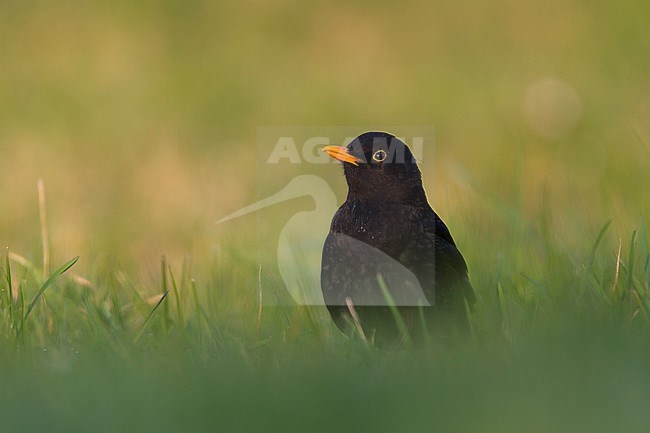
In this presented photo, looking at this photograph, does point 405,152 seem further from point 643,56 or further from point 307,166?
point 643,56

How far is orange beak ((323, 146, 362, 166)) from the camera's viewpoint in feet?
14.6

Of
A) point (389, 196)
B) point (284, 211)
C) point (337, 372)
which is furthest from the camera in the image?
point (284, 211)

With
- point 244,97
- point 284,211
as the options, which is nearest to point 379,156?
point 284,211

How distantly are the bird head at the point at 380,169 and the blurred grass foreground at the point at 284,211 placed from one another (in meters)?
0.46

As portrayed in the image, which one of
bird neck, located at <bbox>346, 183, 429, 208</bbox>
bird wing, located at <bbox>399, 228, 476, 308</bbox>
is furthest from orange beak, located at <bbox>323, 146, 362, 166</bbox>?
bird wing, located at <bbox>399, 228, 476, 308</bbox>

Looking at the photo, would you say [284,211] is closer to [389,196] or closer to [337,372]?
[389,196]

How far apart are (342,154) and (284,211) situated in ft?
5.30

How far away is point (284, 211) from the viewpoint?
607cm

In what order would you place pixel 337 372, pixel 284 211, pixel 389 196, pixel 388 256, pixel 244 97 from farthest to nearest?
pixel 244 97 < pixel 284 211 < pixel 389 196 < pixel 388 256 < pixel 337 372

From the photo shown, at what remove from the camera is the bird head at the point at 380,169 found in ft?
14.7

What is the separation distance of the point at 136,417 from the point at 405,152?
2.29m

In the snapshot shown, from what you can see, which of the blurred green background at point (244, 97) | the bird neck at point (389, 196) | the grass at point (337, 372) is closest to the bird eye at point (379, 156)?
the bird neck at point (389, 196)
